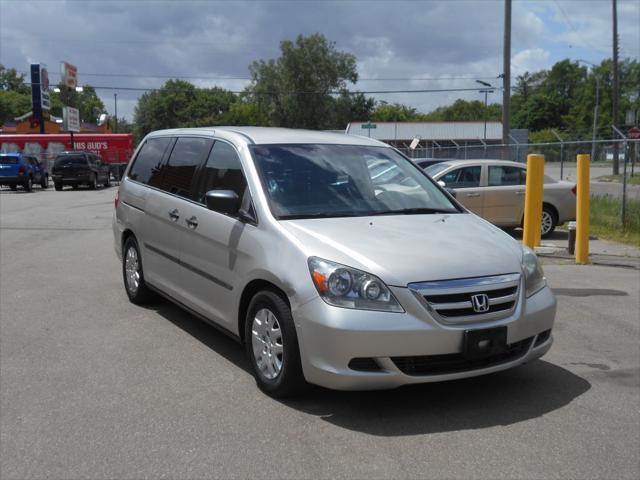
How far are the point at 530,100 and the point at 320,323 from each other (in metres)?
132

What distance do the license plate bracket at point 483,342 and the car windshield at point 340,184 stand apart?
132 centimetres

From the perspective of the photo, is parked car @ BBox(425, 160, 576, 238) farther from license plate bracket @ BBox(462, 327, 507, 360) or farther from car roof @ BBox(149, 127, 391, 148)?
license plate bracket @ BBox(462, 327, 507, 360)

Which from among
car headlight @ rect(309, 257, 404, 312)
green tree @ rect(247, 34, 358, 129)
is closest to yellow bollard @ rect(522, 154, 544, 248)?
car headlight @ rect(309, 257, 404, 312)

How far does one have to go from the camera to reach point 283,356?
14.5 ft

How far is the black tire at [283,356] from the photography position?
434 centimetres

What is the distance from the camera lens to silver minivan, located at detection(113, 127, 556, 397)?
13.5 ft

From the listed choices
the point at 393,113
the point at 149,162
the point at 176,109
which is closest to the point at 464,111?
the point at 393,113

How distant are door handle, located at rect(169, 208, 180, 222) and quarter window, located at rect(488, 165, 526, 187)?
28.9 feet

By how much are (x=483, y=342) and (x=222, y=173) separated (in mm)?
2540

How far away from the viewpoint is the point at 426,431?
4121 mm

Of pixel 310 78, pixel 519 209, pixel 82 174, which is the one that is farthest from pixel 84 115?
pixel 519 209

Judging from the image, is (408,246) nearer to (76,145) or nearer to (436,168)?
(436,168)

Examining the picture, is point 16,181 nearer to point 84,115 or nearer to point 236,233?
point 236,233

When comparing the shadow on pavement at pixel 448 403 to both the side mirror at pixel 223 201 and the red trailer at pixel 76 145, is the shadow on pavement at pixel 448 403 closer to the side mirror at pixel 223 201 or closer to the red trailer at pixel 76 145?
the side mirror at pixel 223 201
